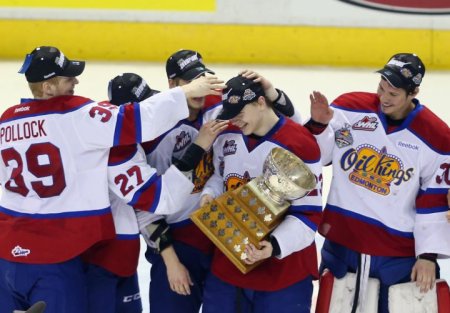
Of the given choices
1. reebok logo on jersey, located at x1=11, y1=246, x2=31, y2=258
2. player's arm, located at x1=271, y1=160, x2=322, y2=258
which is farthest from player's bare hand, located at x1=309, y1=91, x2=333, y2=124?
reebok logo on jersey, located at x1=11, y1=246, x2=31, y2=258

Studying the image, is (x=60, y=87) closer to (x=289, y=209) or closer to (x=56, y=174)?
(x=56, y=174)

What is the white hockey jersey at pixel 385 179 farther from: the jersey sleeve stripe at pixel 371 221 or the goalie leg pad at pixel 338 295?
the goalie leg pad at pixel 338 295

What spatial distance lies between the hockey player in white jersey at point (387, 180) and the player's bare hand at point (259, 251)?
0.55 metres

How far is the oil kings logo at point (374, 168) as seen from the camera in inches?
159

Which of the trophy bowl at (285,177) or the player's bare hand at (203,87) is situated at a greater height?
the player's bare hand at (203,87)

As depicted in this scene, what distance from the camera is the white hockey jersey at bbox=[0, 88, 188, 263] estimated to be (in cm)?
375

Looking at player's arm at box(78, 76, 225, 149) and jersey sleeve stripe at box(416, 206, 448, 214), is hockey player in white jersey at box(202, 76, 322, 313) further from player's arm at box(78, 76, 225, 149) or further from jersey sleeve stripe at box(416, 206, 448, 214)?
jersey sleeve stripe at box(416, 206, 448, 214)

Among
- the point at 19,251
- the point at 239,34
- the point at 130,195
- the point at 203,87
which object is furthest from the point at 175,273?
the point at 239,34

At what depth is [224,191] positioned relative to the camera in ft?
13.4

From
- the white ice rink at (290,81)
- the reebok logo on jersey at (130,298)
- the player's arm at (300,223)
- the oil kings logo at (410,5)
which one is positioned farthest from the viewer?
the oil kings logo at (410,5)

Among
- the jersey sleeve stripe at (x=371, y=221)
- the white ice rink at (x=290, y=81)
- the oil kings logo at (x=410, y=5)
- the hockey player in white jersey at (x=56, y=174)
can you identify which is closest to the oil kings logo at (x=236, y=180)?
the hockey player in white jersey at (x=56, y=174)

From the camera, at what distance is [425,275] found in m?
3.98

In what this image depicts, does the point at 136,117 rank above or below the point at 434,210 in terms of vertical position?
above

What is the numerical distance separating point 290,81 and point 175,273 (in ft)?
18.3
